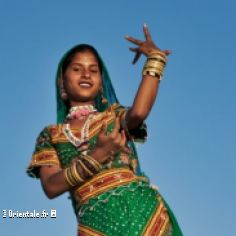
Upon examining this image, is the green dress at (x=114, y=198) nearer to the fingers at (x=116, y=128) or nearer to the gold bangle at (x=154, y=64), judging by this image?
the fingers at (x=116, y=128)

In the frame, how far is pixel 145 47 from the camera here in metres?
5.01

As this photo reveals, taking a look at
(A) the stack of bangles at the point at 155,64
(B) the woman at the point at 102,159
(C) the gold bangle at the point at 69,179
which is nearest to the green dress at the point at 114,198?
(B) the woman at the point at 102,159

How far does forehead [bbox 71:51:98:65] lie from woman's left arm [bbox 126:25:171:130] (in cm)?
61

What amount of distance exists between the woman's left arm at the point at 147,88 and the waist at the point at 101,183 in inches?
15.6

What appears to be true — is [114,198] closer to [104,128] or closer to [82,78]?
[104,128]

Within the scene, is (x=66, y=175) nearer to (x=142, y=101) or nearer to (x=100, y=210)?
(x=100, y=210)

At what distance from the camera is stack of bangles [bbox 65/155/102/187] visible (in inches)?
183

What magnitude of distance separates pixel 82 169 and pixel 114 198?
0.33 meters

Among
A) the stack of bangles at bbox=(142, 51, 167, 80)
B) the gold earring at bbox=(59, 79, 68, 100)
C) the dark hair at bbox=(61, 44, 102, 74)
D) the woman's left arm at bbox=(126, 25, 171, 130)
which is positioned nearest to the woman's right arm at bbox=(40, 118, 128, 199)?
the woman's left arm at bbox=(126, 25, 171, 130)

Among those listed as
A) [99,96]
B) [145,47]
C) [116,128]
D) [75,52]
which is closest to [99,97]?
[99,96]

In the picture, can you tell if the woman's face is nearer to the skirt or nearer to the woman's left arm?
the woman's left arm

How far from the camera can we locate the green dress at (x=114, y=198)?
4.66m

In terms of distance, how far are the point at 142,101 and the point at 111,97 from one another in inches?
42.8

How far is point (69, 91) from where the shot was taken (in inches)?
213
